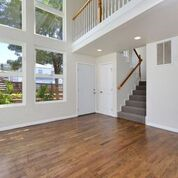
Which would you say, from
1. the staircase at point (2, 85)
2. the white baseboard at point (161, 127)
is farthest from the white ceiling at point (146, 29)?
the staircase at point (2, 85)

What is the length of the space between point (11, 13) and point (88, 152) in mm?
4304

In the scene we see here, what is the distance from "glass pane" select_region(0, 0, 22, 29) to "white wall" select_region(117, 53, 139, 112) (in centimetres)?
358

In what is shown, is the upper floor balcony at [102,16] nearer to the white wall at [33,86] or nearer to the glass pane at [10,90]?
the white wall at [33,86]

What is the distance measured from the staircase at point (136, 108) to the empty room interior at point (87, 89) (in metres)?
0.04

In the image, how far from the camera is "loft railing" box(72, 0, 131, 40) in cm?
394

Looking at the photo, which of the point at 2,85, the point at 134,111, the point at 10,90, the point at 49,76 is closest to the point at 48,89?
the point at 49,76

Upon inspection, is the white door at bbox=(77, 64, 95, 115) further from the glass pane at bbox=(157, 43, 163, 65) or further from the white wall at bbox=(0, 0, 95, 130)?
the glass pane at bbox=(157, 43, 163, 65)

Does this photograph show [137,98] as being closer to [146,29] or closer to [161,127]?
[161,127]

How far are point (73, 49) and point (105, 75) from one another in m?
1.68

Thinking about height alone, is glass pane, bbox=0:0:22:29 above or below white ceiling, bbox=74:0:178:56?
above

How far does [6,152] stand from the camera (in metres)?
2.89

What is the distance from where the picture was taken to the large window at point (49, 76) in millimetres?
4938

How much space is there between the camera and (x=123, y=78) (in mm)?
6074

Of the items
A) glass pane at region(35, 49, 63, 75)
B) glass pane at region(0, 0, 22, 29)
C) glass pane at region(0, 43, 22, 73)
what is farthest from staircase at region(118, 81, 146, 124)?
glass pane at region(0, 0, 22, 29)
